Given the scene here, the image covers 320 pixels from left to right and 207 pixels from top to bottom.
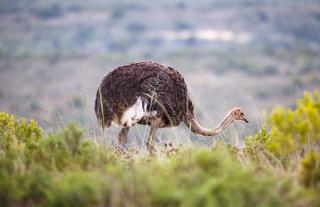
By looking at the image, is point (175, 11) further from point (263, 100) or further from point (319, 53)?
point (263, 100)

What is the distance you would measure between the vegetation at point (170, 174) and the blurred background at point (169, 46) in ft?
62.4

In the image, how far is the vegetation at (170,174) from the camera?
423cm

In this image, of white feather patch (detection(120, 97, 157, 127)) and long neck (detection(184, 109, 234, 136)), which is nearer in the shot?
white feather patch (detection(120, 97, 157, 127))

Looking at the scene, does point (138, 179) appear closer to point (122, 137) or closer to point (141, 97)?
point (141, 97)

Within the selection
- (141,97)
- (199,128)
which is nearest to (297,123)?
(141,97)

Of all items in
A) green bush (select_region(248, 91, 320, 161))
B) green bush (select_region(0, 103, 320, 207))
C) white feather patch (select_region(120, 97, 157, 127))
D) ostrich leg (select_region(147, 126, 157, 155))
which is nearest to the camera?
green bush (select_region(0, 103, 320, 207))

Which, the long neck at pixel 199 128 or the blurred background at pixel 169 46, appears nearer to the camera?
the long neck at pixel 199 128

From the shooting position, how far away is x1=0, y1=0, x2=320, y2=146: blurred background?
3306 cm

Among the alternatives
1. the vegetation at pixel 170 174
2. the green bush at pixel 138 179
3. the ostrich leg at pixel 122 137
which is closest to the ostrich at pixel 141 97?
the ostrich leg at pixel 122 137

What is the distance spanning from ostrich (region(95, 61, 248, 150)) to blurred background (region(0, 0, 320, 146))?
17.1 m

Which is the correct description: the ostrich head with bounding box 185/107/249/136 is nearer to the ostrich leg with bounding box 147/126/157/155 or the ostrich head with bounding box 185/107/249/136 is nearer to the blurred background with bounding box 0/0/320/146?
the ostrich leg with bounding box 147/126/157/155

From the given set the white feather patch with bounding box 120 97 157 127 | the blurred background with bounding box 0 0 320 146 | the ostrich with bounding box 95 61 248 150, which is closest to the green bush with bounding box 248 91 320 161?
the ostrich with bounding box 95 61 248 150

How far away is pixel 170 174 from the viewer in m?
4.66

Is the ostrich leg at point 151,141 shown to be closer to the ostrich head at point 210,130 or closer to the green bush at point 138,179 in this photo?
the ostrich head at point 210,130
